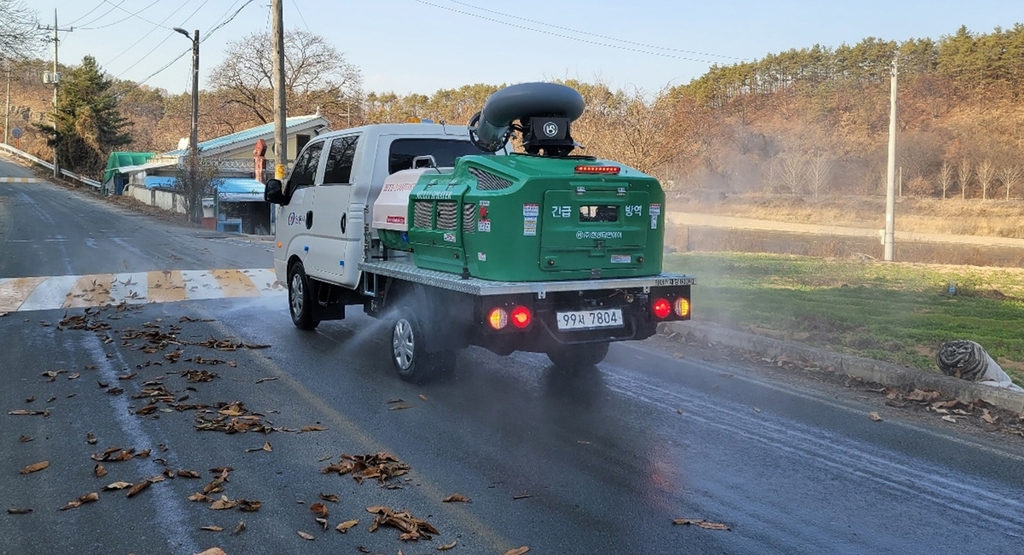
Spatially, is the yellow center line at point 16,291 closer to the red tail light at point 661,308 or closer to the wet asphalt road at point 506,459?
the wet asphalt road at point 506,459

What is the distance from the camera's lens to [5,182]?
53.2 meters

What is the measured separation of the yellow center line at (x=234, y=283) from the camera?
42.5 feet

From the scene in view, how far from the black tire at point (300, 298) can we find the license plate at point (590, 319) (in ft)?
13.4

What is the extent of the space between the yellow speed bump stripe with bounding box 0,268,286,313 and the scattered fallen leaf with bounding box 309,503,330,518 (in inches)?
341

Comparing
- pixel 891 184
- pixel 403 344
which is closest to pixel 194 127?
pixel 891 184

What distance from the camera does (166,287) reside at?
1345 cm

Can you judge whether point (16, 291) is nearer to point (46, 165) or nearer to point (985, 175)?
point (985, 175)

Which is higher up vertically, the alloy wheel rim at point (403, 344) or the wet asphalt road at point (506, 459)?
the alloy wheel rim at point (403, 344)

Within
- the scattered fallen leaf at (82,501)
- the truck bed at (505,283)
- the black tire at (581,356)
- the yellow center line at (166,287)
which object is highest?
the truck bed at (505,283)

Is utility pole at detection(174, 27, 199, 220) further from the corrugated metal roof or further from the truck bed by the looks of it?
the truck bed

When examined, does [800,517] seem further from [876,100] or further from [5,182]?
[876,100]

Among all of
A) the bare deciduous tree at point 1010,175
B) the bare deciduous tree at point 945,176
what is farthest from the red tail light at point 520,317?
the bare deciduous tree at point 1010,175

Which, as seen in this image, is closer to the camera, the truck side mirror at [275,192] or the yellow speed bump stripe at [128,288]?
the truck side mirror at [275,192]

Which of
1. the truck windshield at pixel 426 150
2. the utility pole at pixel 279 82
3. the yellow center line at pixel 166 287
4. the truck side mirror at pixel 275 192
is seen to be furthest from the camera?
the utility pole at pixel 279 82
